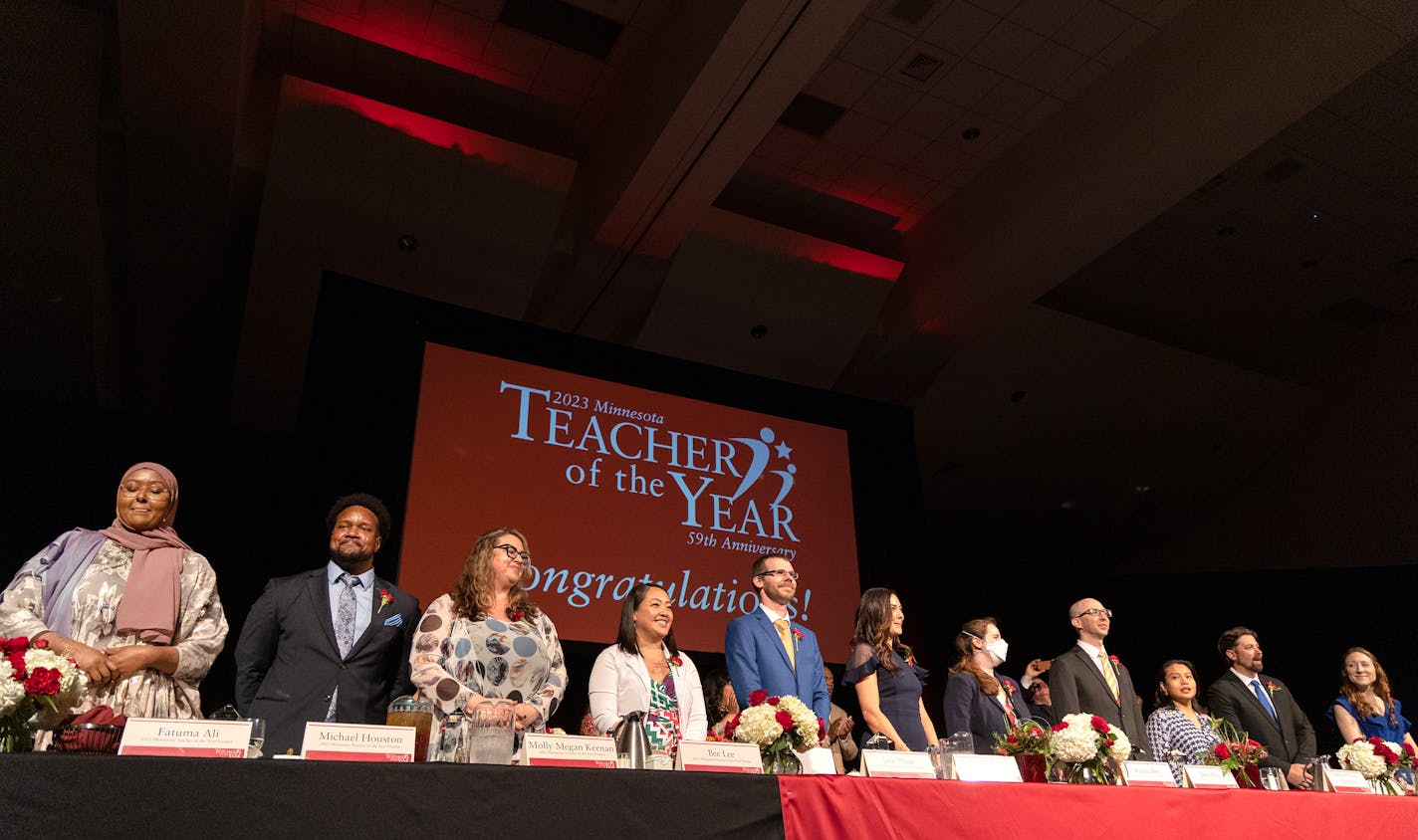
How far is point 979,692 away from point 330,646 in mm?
2246

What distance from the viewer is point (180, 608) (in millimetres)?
2232

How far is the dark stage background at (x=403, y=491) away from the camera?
214 inches

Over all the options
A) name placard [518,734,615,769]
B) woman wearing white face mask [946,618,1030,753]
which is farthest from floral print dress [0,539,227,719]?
woman wearing white face mask [946,618,1030,753]

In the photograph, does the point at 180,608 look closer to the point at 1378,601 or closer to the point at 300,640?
the point at 300,640

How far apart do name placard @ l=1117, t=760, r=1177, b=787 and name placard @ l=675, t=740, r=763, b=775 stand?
3.01 ft

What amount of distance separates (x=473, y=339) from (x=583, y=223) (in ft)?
3.88

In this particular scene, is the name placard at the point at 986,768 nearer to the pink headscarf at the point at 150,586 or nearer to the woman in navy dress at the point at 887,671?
the woman in navy dress at the point at 887,671

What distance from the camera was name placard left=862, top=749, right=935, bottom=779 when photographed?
76.4 inches

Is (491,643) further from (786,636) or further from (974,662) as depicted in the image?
(974,662)

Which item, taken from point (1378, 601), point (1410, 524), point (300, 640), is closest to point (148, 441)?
point (300, 640)

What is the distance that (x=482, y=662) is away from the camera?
2.42 m

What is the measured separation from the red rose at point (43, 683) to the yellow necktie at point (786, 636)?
6.97ft

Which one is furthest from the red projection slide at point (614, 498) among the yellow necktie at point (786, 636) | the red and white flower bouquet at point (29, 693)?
the red and white flower bouquet at point (29, 693)

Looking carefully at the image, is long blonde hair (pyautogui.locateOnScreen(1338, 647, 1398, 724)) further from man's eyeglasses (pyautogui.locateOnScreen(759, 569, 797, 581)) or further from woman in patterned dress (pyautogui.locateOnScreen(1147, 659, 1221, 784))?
man's eyeglasses (pyautogui.locateOnScreen(759, 569, 797, 581))
